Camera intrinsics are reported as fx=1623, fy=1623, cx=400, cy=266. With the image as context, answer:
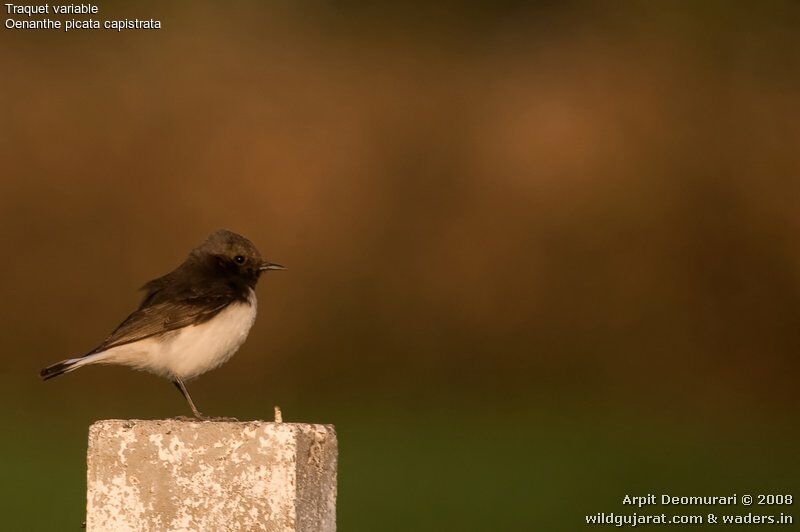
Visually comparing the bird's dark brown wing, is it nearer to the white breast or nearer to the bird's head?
the white breast

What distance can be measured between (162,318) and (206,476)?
3439 mm

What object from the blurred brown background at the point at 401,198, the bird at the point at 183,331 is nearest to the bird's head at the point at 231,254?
the bird at the point at 183,331

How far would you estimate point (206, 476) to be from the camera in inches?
208

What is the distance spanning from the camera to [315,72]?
30906 millimetres

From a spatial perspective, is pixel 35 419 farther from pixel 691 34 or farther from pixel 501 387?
pixel 691 34

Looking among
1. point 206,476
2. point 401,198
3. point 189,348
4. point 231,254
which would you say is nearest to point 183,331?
point 189,348

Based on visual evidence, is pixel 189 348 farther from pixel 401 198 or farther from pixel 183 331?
pixel 401 198

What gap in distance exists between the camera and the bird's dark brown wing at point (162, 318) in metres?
8.57

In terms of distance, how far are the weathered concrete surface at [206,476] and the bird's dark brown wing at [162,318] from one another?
3.16 m

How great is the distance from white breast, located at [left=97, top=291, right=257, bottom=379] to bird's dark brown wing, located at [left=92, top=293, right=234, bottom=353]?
0.04 meters

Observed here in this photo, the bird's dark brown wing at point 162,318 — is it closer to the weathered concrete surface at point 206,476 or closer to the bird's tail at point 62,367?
the bird's tail at point 62,367

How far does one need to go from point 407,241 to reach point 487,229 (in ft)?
4.91

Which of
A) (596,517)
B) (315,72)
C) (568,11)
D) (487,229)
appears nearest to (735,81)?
(568,11)

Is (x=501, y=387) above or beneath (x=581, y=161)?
beneath
